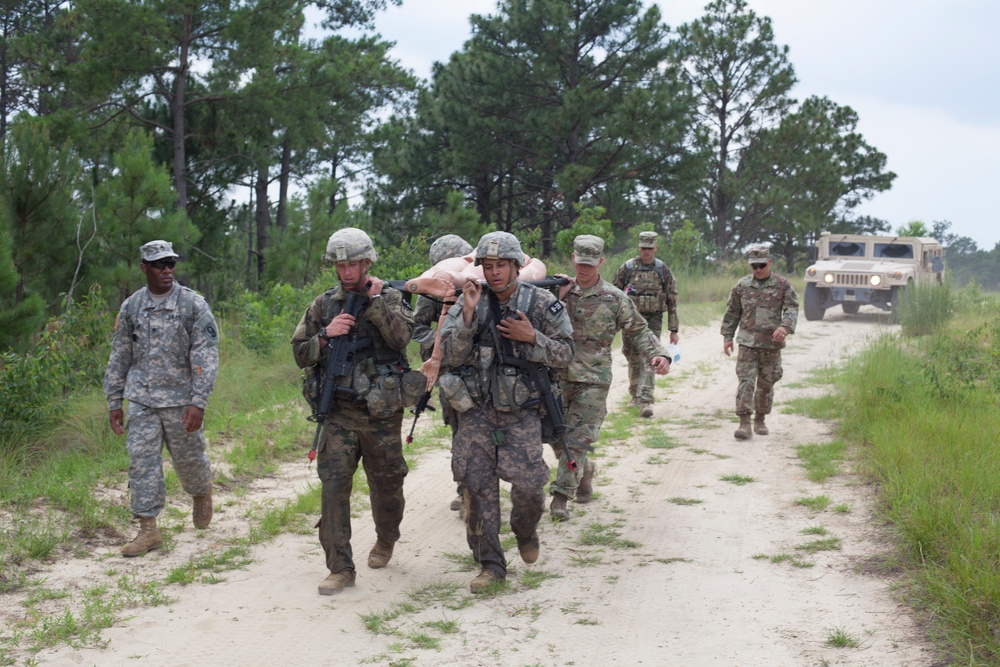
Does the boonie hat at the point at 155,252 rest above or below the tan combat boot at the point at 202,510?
above

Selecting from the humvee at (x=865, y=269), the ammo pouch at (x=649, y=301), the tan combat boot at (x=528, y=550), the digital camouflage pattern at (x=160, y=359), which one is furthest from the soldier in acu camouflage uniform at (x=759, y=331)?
the humvee at (x=865, y=269)

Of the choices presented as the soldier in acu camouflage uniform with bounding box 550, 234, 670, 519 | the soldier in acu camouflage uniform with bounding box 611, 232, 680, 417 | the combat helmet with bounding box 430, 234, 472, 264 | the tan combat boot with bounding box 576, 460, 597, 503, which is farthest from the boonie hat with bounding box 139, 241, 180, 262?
the soldier in acu camouflage uniform with bounding box 611, 232, 680, 417

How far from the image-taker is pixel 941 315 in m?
15.6

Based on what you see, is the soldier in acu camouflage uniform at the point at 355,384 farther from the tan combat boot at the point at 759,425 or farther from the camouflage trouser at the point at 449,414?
the tan combat boot at the point at 759,425

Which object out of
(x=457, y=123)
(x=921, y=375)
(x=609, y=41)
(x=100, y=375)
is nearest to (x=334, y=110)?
(x=457, y=123)

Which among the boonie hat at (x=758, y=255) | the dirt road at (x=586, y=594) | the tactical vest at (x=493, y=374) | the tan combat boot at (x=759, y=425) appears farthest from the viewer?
the tan combat boot at (x=759, y=425)

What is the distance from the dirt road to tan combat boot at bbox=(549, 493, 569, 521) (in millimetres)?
167

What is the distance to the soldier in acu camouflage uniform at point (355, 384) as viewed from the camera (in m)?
4.96

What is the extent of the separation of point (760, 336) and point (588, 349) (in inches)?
118

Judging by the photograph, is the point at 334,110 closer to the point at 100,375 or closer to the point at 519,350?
the point at 100,375

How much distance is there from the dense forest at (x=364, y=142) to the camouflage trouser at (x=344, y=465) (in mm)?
4291

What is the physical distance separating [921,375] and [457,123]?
54.1ft

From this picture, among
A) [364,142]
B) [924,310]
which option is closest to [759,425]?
[924,310]

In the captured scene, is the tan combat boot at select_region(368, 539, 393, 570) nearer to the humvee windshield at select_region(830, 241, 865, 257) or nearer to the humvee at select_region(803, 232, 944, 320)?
the humvee at select_region(803, 232, 944, 320)
